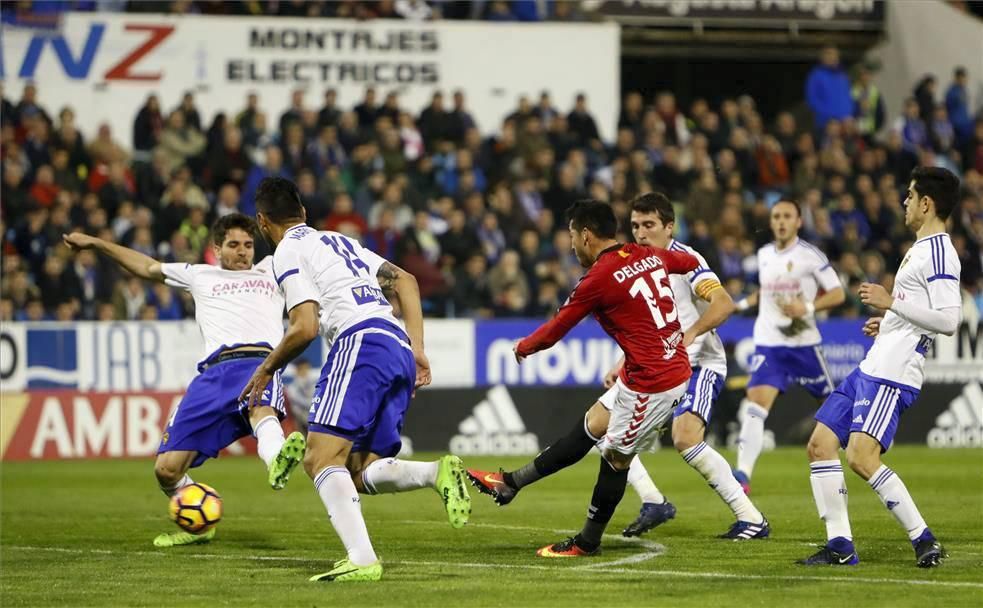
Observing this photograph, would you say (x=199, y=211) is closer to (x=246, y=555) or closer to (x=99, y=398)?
(x=99, y=398)

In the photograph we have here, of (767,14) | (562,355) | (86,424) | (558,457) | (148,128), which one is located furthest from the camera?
(767,14)

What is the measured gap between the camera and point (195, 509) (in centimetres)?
1126

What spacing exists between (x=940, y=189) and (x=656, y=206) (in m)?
2.45

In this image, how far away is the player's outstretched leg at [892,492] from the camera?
31.6ft

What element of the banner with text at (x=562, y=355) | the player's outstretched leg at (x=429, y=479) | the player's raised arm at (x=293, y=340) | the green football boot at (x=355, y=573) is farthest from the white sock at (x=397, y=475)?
the banner with text at (x=562, y=355)

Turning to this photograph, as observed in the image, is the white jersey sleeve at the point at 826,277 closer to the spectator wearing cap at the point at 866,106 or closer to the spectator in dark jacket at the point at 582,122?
the spectator in dark jacket at the point at 582,122

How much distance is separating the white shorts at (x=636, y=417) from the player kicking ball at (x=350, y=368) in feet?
3.81

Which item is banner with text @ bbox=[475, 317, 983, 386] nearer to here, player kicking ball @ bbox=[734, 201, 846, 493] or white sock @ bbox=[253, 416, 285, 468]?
player kicking ball @ bbox=[734, 201, 846, 493]

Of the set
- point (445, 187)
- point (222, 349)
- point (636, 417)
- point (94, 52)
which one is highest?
point (94, 52)

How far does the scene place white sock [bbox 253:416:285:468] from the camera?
37.2 ft

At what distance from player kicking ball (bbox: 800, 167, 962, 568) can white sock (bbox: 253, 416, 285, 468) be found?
3845 mm

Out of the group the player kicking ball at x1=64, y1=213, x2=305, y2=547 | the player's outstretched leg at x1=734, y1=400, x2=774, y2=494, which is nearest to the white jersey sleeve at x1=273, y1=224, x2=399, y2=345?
the player kicking ball at x1=64, y1=213, x2=305, y2=547

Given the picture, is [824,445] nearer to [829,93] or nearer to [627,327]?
[627,327]

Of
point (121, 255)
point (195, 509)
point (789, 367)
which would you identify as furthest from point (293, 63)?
point (195, 509)
